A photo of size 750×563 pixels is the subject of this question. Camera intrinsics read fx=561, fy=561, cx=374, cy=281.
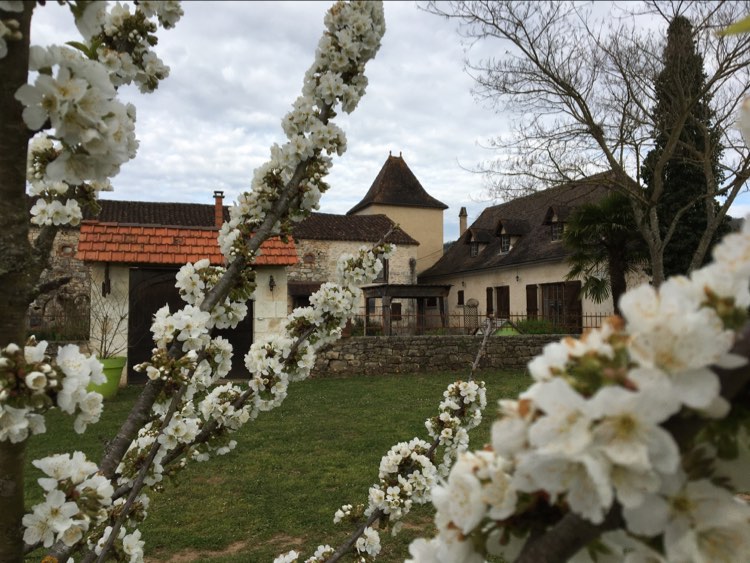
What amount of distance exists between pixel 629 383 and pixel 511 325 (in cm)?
1702

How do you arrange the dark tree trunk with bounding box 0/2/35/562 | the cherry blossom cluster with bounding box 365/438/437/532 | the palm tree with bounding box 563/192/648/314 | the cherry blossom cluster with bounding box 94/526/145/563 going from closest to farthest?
1. the dark tree trunk with bounding box 0/2/35/562
2. the cherry blossom cluster with bounding box 94/526/145/563
3. the cherry blossom cluster with bounding box 365/438/437/532
4. the palm tree with bounding box 563/192/648/314

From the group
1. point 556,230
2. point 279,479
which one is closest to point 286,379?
point 279,479

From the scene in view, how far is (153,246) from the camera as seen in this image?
1190 centimetres

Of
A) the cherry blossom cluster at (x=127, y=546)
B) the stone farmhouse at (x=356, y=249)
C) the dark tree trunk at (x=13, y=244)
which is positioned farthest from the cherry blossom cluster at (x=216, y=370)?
the stone farmhouse at (x=356, y=249)

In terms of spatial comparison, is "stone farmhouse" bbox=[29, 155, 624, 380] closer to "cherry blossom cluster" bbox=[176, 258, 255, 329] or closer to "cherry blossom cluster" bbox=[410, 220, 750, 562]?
"cherry blossom cluster" bbox=[176, 258, 255, 329]

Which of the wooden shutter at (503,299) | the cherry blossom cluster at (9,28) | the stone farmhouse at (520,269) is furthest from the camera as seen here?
the wooden shutter at (503,299)

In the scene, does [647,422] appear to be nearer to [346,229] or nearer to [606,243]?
[606,243]

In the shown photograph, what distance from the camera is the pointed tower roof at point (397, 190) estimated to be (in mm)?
33812

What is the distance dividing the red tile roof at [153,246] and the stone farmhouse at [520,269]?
7414mm

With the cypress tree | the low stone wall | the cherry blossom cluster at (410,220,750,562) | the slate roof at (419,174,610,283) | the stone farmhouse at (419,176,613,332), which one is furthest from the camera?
the slate roof at (419,174,610,283)

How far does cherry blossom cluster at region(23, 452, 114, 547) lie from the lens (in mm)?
1262

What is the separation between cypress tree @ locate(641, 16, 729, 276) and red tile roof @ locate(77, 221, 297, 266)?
9086 millimetres

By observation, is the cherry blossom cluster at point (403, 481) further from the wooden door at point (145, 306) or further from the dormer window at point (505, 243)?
the dormer window at point (505, 243)

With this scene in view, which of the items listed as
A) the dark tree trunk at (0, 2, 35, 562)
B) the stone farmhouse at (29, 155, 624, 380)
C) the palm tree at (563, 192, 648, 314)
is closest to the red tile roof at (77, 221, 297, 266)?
the stone farmhouse at (29, 155, 624, 380)
